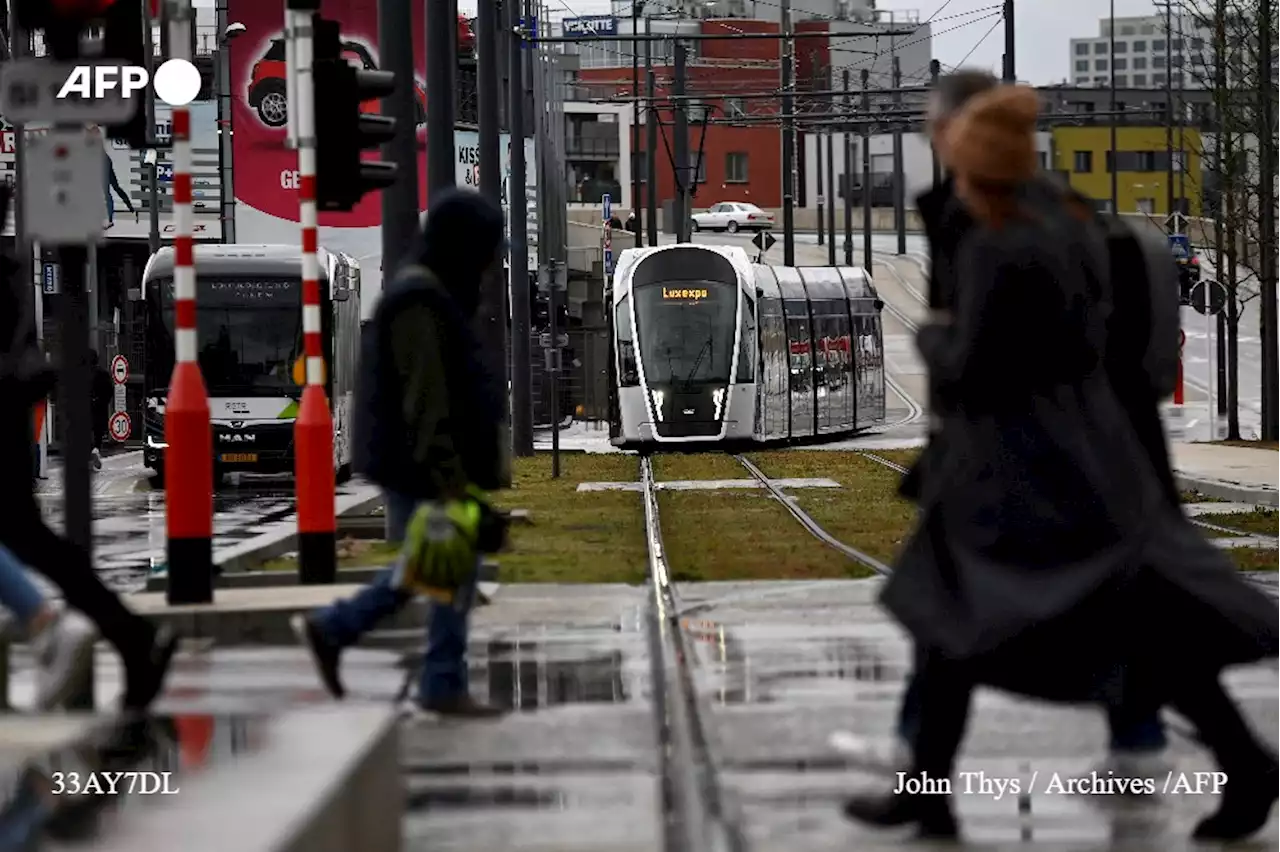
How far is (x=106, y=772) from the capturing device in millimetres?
6715

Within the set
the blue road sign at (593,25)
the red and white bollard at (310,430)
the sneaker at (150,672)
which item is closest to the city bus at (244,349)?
the red and white bollard at (310,430)

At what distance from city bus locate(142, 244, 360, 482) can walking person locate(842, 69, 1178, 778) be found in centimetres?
2872

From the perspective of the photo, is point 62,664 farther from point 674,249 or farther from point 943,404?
point 674,249

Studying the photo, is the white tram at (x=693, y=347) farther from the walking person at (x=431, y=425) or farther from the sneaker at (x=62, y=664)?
the sneaker at (x=62, y=664)

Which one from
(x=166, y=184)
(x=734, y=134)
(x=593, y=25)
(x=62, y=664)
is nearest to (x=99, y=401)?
(x=166, y=184)

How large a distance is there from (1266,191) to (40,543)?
29.7 meters

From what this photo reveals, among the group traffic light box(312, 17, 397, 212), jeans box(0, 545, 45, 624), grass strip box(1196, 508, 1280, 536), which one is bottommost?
grass strip box(1196, 508, 1280, 536)

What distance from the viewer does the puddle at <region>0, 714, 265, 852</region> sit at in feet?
19.0

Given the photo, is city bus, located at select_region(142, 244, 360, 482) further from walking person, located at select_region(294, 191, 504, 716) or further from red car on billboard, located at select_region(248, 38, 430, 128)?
walking person, located at select_region(294, 191, 504, 716)

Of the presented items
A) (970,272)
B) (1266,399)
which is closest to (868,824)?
(970,272)

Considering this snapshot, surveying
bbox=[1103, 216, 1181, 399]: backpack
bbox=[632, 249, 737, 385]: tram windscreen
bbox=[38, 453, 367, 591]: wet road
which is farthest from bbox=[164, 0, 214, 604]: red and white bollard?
bbox=[632, 249, 737, 385]: tram windscreen

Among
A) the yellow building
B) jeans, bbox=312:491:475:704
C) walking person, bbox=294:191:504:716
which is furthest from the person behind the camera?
the yellow building

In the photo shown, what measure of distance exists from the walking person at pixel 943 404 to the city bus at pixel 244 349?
94.2ft

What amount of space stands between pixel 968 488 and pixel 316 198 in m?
7.35
